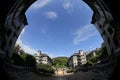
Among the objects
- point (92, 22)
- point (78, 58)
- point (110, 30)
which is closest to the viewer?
point (110, 30)

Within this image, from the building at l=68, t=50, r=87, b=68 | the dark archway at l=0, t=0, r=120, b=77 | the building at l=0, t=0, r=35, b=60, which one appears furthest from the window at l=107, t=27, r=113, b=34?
the building at l=68, t=50, r=87, b=68

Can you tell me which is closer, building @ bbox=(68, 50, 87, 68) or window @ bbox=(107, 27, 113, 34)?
window @ bbox=(107, 27, 113, 34)

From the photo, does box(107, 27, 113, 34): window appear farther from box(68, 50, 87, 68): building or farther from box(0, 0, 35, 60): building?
box(68, 50, 87, 68): building

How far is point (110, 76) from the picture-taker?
2745cm

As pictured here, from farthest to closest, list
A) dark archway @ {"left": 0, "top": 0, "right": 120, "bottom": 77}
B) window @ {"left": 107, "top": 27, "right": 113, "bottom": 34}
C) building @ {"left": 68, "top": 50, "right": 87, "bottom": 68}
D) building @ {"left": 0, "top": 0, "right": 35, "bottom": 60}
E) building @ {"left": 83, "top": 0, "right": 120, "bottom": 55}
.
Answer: building @ {"left": 68, "top": 50, "right": 87, "bottom": 68} → window @ {"left": 107, "top": 27, "right": 113, "bottom": 34} → building @ {"left": 83, "top": 0, "right": 120, "bottom": 55} → building @ {"left": 0, "top": 0, "right": 35, "bottom": 60} → dark archway @ {"left": 0, "top": 0, "right": 120, "bottom": 77}

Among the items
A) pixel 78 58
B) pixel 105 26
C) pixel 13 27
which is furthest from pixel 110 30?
pixel 78 58

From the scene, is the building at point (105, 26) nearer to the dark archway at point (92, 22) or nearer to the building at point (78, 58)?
the dark archway at point (92, 22)

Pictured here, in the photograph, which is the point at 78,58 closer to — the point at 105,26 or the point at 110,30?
the point at 105,26

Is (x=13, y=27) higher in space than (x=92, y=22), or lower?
lower

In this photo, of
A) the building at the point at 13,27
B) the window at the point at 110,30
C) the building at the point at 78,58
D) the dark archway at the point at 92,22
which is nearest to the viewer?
the dark archway at the point at 92,22

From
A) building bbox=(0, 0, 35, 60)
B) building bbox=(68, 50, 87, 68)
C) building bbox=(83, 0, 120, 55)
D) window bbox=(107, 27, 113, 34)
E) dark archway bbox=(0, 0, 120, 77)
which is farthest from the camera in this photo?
building bbox=(68, 50, 87, 68)

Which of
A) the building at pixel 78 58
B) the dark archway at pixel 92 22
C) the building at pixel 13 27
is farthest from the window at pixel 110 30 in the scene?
the building at pixel 78 58

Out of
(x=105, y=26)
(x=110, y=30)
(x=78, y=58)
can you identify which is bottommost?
(x=110, y=30)

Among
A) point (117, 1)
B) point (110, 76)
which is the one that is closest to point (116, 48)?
point (110, 76)
